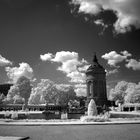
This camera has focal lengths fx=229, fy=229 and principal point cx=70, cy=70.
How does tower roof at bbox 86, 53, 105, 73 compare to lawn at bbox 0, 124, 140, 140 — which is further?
tower roof at bbox 86, 53, 105, 73

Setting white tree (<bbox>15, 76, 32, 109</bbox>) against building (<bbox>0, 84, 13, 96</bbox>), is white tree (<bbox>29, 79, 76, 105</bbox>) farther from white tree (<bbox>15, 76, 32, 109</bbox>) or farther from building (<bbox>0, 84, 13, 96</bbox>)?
building (<bbox>0, 84, 13, 96</bbox>)

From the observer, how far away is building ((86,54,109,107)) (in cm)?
8662

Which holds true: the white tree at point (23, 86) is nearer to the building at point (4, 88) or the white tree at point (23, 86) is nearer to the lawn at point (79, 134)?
the building at point (4, 88)

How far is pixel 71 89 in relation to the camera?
→ 112 m

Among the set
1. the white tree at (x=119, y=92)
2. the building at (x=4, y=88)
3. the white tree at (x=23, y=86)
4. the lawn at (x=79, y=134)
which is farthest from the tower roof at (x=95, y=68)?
the building at (x=4, y=88)

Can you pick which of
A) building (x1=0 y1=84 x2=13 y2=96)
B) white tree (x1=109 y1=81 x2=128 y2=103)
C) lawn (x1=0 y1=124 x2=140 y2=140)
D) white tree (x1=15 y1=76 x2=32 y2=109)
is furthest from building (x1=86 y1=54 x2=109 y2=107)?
building (x1=0 y1=84 x2=13 y2=96)

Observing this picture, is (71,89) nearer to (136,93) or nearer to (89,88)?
(89,88)

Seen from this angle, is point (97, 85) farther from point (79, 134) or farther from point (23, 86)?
point (79, 134)

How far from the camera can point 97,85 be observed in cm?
8725

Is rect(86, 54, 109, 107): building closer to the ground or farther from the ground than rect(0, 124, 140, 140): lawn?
farther from the ground

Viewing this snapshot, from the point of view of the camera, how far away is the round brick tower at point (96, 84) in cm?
8662

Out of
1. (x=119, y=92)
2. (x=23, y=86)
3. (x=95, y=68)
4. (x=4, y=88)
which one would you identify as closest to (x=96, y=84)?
(x=95, y=68)

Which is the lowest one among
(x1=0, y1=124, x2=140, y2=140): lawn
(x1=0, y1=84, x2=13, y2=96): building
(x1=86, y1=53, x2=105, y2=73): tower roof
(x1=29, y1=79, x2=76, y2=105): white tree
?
(x1=0, y1=124, x2=140, y2=140): lawn

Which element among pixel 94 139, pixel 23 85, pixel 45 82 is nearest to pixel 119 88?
pixel 45 82
